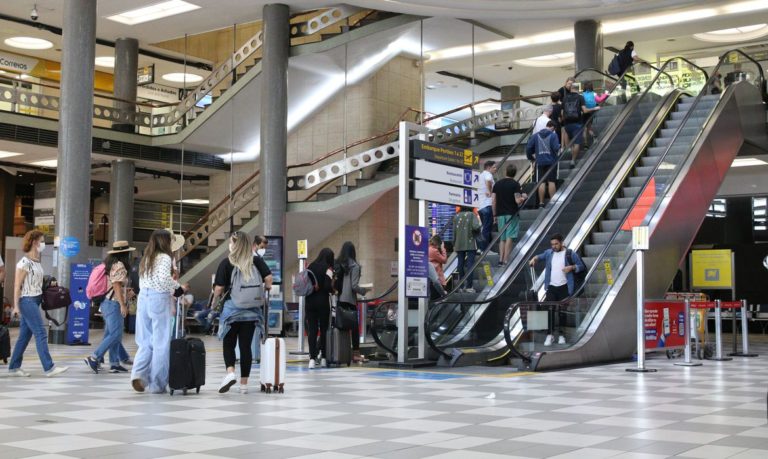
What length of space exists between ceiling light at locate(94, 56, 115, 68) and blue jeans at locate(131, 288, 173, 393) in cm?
2154

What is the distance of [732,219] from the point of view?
88.4ft

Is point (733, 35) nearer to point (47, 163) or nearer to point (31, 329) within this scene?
point (47, 163)

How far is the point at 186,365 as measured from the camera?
8.36 metres

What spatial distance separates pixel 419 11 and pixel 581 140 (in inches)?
267

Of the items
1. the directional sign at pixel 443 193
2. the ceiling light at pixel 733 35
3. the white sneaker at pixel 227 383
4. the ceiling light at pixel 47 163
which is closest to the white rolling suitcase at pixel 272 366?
the white sneaker at pixel 227 383

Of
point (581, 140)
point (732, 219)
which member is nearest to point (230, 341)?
point (581, 140)

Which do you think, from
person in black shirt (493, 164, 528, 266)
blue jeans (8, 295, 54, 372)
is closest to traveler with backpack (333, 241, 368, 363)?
person in black shirt (493, 164, 528, 266)

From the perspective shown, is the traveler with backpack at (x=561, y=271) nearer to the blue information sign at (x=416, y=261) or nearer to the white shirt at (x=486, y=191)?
the blue information sign at (x=416, y=261)

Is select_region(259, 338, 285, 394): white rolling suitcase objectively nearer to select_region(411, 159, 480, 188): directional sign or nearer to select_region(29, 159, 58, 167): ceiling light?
select_region(411, 159, 480, 188): directional sign

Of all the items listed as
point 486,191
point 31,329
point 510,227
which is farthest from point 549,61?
point 31,329

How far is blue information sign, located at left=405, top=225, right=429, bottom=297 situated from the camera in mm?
11391

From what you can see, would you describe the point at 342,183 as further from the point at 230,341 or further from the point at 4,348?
the point at 230,341

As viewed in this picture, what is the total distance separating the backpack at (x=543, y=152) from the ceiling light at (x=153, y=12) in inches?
409

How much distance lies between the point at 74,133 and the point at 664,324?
11.7m
